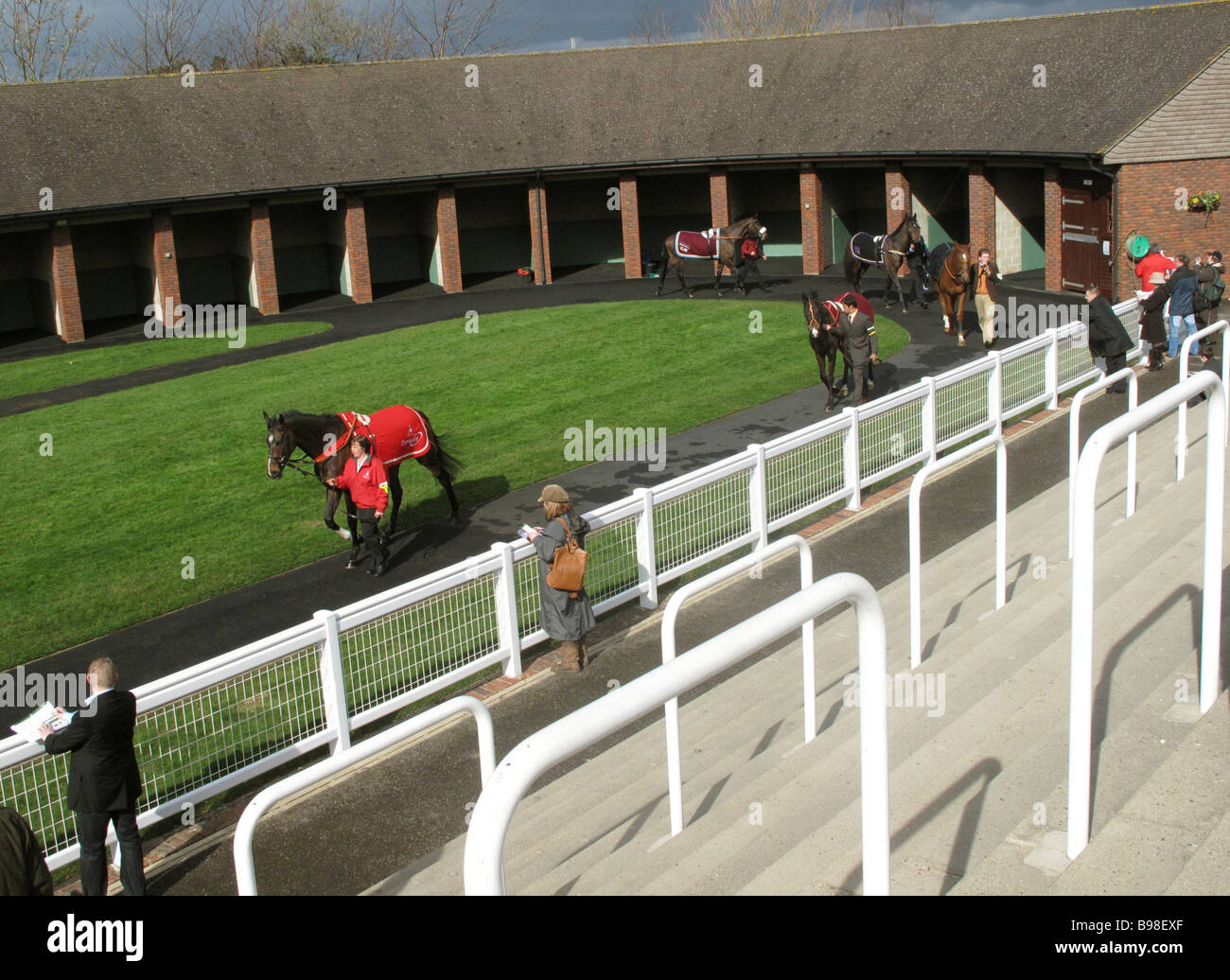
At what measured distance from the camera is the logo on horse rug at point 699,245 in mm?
28406

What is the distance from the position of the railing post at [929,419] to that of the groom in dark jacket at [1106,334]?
8.48ft

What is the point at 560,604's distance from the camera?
10125 mm

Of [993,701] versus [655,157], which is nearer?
[993,701]

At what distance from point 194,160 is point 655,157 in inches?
447

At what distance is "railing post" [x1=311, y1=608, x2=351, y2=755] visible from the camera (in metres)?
9.17

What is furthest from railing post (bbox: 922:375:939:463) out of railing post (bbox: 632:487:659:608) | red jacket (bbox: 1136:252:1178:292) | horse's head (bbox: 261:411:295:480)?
horse's head (bbox: 261:411:295:480)

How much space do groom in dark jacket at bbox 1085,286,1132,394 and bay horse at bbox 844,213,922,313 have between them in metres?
9.58

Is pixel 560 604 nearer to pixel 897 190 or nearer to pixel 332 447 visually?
pixel 332 447

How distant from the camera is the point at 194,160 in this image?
31078 millimetres

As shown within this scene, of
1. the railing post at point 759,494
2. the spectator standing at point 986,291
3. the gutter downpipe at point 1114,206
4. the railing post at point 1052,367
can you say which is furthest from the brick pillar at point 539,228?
the railing post at point 759,494

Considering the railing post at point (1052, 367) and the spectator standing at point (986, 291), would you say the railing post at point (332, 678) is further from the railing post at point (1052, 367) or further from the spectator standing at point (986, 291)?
the spectator standing at point (986, 291)
